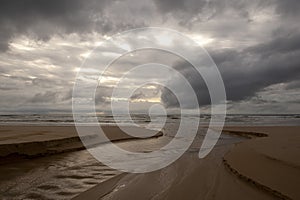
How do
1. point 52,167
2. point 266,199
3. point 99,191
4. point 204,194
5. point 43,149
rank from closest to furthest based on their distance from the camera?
point 266,199 → point 204,194 → point 99,191 → point 52,167 → point 43,149

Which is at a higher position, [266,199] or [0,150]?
[0,150]

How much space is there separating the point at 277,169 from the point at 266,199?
2.82 m

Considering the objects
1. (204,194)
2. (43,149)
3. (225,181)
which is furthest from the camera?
(43,149)

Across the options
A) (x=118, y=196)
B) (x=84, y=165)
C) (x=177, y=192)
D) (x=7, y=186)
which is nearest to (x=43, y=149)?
(x=84, y=165)

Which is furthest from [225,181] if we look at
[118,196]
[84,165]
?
[84,165]

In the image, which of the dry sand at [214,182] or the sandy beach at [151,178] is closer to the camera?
the dry sand at [214,182]

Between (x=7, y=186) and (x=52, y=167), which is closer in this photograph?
(x=7, y=186)

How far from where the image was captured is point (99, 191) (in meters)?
7.13

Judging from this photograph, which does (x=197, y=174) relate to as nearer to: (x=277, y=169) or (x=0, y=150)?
(x=277, y=169)

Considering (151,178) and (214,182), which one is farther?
(151,178)

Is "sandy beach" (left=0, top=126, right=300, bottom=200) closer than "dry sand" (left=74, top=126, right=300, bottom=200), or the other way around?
"dry sand" (left=74, top=126, right=300, bottom=200)

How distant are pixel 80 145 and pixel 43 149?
344 centimetres

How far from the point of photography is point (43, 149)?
1272 cm

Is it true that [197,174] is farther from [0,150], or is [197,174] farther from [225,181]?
[0,150]
